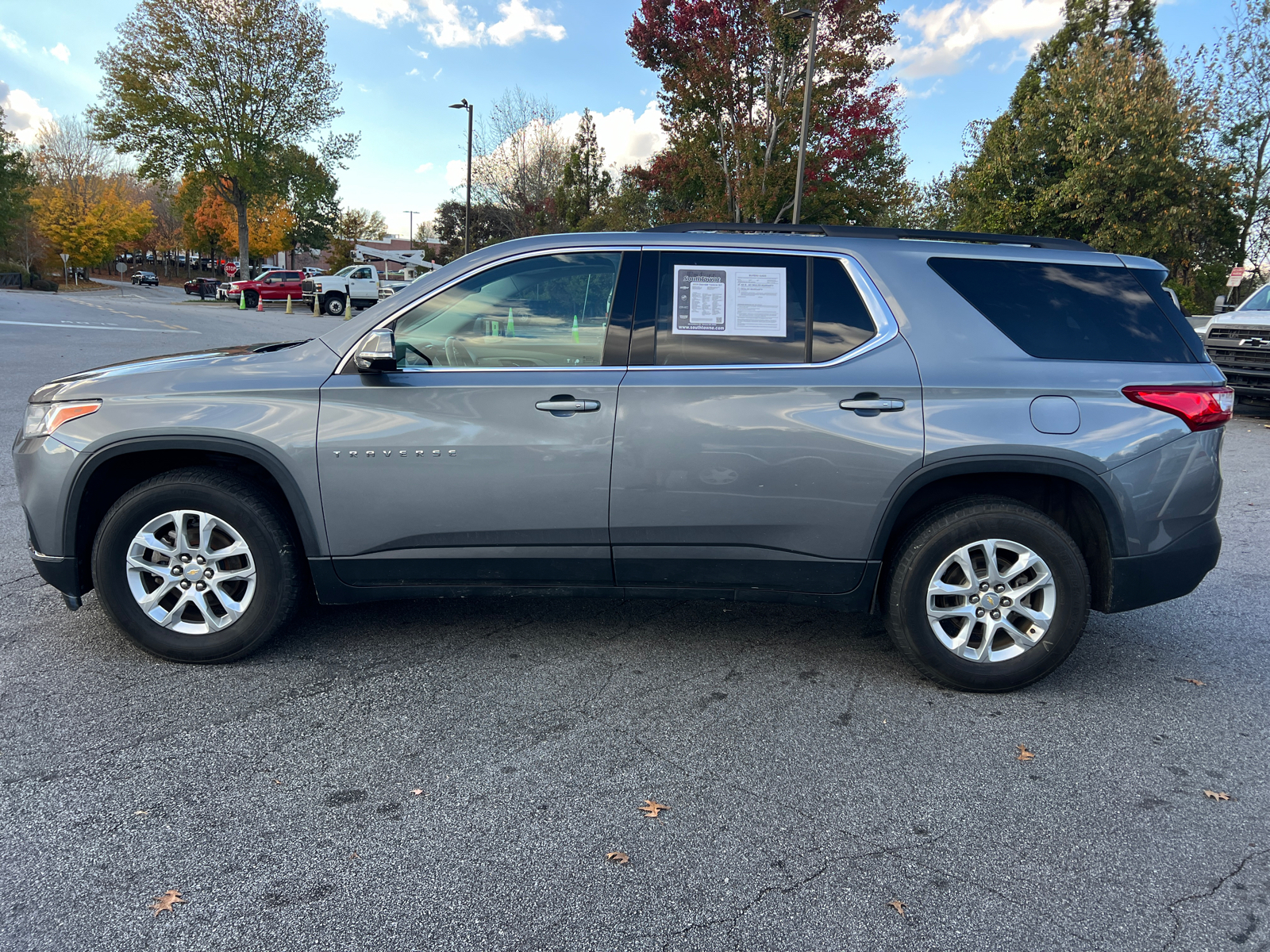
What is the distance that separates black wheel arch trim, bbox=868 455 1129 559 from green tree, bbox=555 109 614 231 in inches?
1342

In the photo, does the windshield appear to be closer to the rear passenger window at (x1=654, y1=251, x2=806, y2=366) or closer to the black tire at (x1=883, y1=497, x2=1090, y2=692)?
the black tire at (x1=883, y1=497, x2=1090, y2=692)

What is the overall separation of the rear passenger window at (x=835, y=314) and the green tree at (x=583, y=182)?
110 feet

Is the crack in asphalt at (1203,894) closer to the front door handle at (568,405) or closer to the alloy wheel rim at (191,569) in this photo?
the front door handle at (568,405)

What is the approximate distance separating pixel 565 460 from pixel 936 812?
71.1 inches

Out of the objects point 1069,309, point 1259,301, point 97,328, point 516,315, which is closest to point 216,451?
point 516,315

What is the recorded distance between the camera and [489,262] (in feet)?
11.8

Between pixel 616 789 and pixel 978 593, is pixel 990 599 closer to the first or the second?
pixel 978 593

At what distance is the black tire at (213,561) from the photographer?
11.5 feet

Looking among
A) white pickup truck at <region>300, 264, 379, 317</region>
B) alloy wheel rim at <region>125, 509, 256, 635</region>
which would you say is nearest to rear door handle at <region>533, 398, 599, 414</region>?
alloy wheel rim at <region>125, 509, 256, 635</region>

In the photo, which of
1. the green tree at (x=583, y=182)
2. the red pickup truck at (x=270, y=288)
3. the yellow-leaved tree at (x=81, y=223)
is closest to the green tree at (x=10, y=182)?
the yellow-leaved tree at (x=81, y=223)

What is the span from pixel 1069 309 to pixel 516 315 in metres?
2.29

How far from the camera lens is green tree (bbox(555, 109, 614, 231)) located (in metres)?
36.8

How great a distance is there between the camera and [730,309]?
3521 mm

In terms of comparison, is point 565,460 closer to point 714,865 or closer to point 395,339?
point 395,339
